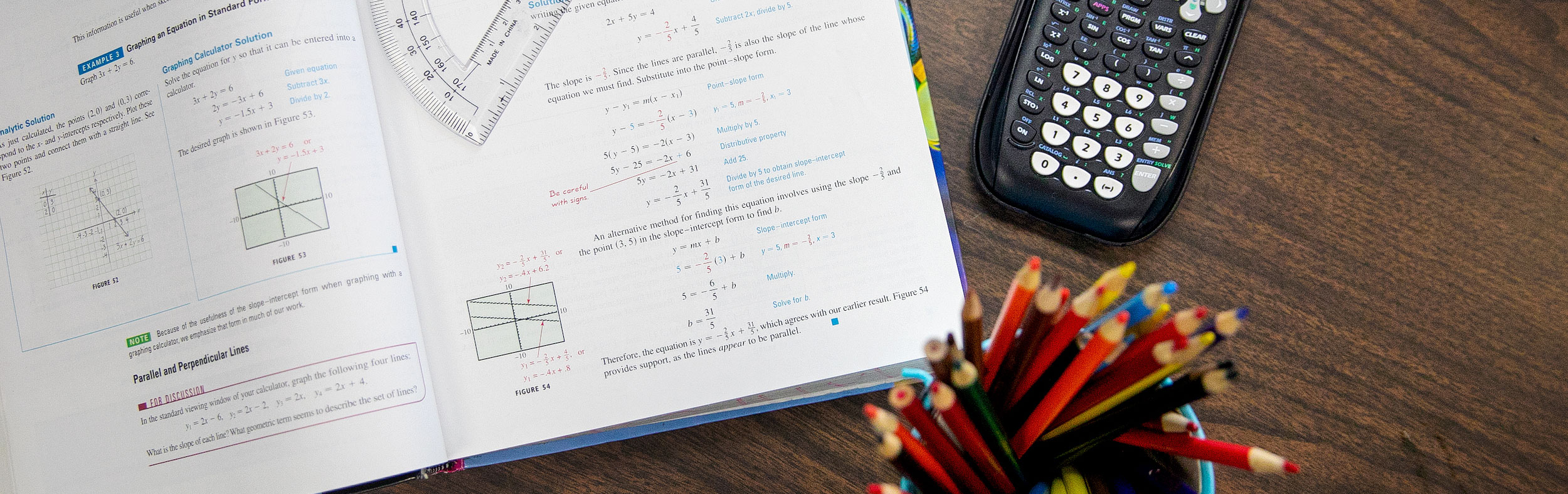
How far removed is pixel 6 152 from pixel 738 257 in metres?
0.38

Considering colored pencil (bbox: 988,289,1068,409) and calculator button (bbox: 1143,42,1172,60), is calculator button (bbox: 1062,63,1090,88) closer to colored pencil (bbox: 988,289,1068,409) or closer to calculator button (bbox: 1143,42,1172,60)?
calculator button (bbox: 1143,42,1172,60)

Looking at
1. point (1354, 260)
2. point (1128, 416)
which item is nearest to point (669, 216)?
point (1128, 416)

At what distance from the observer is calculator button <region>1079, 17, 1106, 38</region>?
398 mm

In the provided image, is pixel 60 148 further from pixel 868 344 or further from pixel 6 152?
pixel 868 344

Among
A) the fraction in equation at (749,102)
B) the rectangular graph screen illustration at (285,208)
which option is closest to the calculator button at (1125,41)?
the fraction in equation at (749,102)

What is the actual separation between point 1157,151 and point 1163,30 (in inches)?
2.4

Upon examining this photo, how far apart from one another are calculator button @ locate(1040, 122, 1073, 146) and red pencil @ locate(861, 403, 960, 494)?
0.19 metres

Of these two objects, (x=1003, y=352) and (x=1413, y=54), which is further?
(x=1413, y=54)

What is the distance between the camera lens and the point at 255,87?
39 cm

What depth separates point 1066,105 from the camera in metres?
0.39

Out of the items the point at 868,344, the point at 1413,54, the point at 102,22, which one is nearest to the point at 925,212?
the point at 868,344

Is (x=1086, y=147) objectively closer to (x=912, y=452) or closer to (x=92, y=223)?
(x=912, y=452)

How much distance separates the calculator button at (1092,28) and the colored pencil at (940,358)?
23cm

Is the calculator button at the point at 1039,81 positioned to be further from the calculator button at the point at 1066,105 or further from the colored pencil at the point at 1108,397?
the colored pencil at the point at 1108,397
